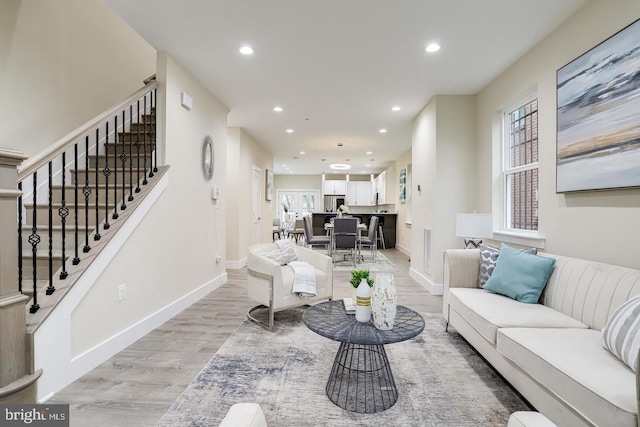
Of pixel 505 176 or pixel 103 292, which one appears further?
pixel 505 176

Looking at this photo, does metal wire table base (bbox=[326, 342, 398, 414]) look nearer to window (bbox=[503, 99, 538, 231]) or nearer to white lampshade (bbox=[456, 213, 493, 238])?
white lampshade (bbox=[456, 213, 493, 238])

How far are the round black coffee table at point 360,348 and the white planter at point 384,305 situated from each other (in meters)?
0.05

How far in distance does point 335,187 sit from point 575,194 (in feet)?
33.5

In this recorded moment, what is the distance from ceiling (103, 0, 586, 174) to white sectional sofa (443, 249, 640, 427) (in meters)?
2.08

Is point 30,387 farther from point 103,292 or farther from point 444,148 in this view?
point 444,148

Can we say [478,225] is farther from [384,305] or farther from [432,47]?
[384,305]

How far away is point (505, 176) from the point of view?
3.72 meters

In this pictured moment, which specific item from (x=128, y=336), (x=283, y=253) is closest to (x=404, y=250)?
(x=283, y=253)

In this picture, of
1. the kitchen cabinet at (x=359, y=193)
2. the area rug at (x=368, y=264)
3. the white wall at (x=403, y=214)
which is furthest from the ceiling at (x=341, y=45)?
the kitchen cabinet at (x=359, y=193)

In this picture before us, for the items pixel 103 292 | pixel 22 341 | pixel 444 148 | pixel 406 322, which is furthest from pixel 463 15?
pixel 22 341

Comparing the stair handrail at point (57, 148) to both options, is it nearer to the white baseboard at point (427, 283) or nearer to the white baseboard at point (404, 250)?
the white baseboard at point (427, 283)

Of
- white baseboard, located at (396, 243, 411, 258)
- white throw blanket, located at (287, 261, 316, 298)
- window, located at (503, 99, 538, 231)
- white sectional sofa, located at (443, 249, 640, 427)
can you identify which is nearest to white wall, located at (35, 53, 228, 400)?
white throw blanket, located at (287, 261, 316, 298)

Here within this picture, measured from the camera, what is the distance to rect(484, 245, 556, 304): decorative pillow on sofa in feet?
7.57

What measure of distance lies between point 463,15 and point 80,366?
389cm
